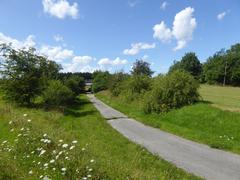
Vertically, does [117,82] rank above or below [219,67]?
below

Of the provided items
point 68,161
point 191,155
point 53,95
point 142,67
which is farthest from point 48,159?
point 142,67

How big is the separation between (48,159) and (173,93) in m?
19.4

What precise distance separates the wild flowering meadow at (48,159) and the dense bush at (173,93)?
56.3 ft

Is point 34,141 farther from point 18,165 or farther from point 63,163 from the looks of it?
point 63,163

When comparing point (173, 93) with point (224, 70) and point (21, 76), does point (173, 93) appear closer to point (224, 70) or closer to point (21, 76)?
point (21, 76)

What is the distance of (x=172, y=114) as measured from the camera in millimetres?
24359

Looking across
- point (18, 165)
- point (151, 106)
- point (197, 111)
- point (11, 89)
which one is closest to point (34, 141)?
point (18, 165)

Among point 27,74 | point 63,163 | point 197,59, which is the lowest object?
point 63,163

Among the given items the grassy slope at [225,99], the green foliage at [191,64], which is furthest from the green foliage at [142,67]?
the green foliage at [191,64]

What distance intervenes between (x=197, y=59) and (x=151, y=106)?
90836mm

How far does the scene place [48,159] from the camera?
26.4ft

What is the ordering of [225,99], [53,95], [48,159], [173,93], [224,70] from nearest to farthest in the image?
1. [48,159]
2. [173,93]
3. [53,95]
4. [225,99]
5. [224,70]

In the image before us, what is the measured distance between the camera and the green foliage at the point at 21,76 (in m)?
28.5

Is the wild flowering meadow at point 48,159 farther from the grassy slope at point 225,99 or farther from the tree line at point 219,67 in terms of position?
the tree line at point 219,67
